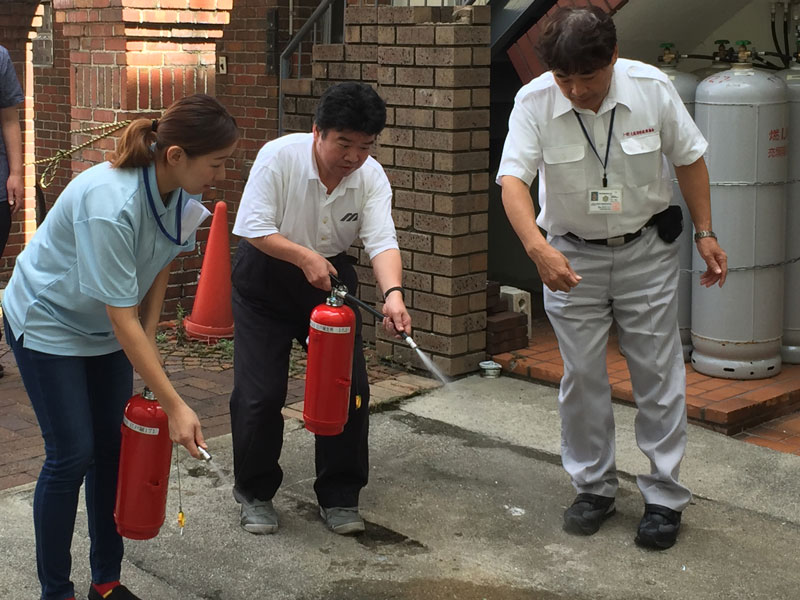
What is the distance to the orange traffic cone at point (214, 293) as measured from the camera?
7.42m

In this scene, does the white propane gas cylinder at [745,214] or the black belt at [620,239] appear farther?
the white propane gas cylinder at [745,214]

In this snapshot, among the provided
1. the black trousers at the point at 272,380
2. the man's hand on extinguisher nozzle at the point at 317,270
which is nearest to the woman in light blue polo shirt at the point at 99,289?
the man's hand on extinguisher nozzle at the point at 317,270

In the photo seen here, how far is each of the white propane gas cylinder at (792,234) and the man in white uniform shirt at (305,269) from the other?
283cm

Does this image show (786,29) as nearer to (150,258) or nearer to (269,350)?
(269,350)

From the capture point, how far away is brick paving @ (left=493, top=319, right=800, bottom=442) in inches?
230

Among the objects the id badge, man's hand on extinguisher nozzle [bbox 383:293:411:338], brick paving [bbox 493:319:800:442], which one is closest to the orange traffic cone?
brick paving [bbox 493:319:800:442]

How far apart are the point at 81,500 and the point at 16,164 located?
7.68 feet

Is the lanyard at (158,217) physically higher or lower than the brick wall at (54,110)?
lower

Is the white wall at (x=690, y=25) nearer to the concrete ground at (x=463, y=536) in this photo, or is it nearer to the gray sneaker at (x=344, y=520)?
the concrete ground at (x=463, y=536)

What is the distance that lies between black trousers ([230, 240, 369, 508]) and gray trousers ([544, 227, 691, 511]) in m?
0.80

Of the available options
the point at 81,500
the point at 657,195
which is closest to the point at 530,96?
the point at 657,195

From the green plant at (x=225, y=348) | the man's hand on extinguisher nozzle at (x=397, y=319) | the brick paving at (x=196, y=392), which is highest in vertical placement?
the man's hand on extinguisher nozzle at (x=397, y=319)

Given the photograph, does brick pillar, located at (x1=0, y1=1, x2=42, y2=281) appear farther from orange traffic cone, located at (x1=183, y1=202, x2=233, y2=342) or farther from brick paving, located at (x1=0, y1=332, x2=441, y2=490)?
orange traffic cone, located at (x1=183, y1=202, x2=233, y2=342)

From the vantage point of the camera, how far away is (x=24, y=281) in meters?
3.62
